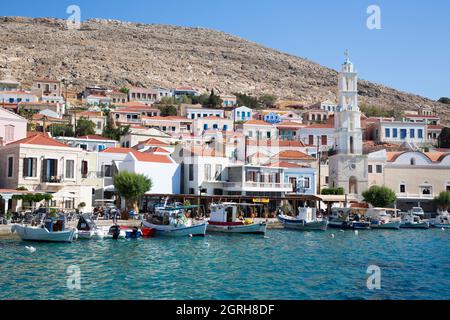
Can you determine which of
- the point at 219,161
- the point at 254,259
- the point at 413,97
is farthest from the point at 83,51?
the point at 254,259

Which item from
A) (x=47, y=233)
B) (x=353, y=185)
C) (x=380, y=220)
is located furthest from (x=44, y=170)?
(x=353, y=185)

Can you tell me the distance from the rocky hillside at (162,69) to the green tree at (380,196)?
9196 cm

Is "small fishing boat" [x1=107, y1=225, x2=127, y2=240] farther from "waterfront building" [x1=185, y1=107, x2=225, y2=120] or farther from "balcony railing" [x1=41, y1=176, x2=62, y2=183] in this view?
"waterfront building" [x1=185, y1=107, x2=225, y2=120]

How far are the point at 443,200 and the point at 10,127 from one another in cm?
4446

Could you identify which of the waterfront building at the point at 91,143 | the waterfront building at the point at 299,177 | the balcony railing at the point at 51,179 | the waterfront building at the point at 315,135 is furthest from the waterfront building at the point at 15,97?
the balcony railing at the point at 51,179

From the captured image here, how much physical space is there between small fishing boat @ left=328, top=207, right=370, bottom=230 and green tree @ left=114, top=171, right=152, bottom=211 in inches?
656

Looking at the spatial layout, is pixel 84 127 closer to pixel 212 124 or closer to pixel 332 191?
pixel 212 124

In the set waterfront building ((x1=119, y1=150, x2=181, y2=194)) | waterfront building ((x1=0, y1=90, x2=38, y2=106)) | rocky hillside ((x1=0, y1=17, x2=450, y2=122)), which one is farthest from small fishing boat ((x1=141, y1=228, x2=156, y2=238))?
rocky hillside ((x1=0, y1=17, x2=450, y2=122))

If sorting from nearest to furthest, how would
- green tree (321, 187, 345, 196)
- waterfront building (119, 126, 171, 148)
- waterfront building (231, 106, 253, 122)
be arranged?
1. green tree (321, 187, 345, 196)
2. waterfront building (119, 126, 171, 148)
3. waterfront building (231, 106, 253, 122)

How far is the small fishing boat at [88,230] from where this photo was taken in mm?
33906

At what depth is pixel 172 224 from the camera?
123 feet

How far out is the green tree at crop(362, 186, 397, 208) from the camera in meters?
57.8
